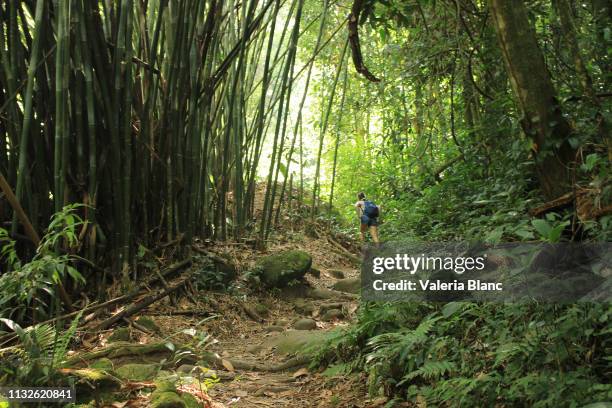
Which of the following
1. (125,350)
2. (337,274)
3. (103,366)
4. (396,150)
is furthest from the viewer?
(337,274)

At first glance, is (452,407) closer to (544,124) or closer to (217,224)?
(544,124)

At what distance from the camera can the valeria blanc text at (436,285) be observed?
192cm

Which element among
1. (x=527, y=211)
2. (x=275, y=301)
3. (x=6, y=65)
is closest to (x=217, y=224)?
(x=275, y=301)

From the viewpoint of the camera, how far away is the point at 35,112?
9.37ft

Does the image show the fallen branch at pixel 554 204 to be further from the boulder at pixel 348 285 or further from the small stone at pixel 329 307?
the boulder at pixel 348 285

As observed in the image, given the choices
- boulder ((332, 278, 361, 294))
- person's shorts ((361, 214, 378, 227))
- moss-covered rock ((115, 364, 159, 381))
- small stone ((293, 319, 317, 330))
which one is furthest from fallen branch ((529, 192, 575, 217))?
person's shorts ((361, 214, 378, 227))

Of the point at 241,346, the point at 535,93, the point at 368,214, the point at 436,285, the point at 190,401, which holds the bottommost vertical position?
the point at 241,346

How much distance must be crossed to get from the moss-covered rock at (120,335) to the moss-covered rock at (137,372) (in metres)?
0.53

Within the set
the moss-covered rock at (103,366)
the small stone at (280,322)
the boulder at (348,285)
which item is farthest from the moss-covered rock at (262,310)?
the moss-covered rock at (103,366)

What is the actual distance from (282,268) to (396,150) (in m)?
1.17

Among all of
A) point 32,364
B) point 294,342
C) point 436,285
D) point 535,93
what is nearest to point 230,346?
point 294,342

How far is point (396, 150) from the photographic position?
13.5 ft

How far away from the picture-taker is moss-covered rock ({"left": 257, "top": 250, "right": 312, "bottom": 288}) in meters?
4.07

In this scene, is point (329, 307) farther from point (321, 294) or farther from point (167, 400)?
point (167, 400)
